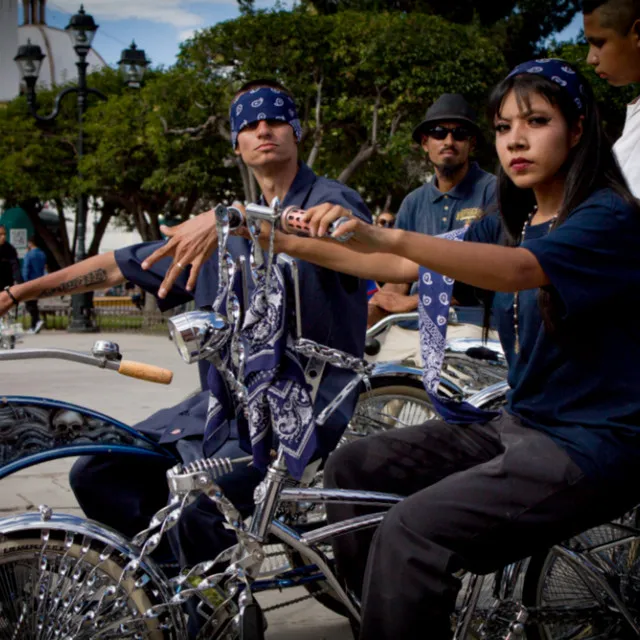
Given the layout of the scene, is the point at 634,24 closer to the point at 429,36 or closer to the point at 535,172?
the point at 535,172

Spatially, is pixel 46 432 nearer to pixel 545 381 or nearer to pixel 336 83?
pixel 545 381

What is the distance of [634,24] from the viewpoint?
10.4 feet

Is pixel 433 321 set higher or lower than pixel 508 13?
lower

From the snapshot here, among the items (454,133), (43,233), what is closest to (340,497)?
(454,133)

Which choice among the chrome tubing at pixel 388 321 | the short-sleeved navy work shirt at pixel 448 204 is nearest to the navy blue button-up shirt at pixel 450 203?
the short-sleeved navy work shirt at pixel 448 204

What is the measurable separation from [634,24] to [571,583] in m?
1.92

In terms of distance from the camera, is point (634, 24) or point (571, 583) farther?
point (634, 24)

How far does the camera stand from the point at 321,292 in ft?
8.87

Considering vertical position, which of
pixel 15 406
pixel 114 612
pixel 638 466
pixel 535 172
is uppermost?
pixel 535 172

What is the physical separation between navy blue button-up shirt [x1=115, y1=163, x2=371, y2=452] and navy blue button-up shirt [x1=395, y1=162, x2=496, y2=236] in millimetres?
2000

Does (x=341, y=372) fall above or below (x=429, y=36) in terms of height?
below

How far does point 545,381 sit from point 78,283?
4.67 feet

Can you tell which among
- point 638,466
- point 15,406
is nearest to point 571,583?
point 638,466

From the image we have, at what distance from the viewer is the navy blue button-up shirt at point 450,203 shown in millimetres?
4926
